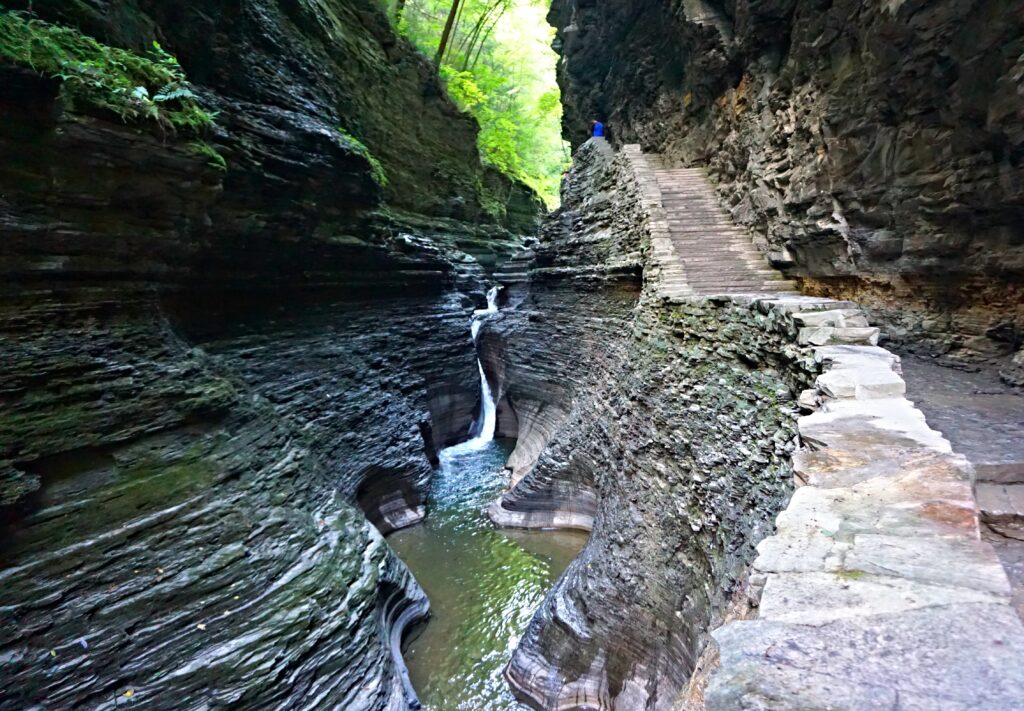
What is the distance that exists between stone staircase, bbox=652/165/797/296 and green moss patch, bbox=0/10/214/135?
24.5ft

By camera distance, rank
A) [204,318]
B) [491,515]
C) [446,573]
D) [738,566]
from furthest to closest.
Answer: [491,515] → [446,573] → [204,318] → [738,566]

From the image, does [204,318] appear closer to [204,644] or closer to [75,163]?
[75,163]

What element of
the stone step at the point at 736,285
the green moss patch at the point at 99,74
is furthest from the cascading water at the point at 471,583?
the green moss patch at the point at 99,74

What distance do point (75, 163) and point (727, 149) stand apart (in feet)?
39.7

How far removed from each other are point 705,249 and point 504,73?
22.1 m

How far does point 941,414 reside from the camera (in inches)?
177

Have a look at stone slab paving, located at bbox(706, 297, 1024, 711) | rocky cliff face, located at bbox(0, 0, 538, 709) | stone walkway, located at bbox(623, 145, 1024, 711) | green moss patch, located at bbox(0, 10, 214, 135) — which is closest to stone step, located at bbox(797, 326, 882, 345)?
stone walkway, located at bbox(623, 145, 1024, 711)


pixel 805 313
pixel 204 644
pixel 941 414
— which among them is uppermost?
pixel 805 313

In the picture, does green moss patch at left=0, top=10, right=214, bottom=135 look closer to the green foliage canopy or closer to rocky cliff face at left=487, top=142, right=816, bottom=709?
rocky cliff face at left=487, top=142, right=816, bottom=709

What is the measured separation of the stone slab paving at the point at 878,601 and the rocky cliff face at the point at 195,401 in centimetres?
523

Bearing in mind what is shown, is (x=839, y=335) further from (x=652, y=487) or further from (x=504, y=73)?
(x=504, y=73)

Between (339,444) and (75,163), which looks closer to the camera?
(75,163)

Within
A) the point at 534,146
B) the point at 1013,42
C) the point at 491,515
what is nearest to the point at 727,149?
the point at 1013,42

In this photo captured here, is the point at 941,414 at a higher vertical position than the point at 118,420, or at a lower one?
lower
